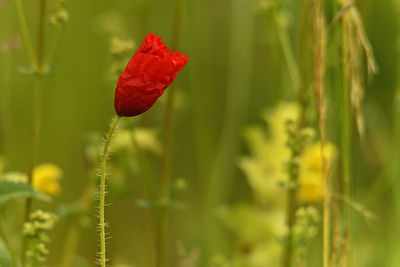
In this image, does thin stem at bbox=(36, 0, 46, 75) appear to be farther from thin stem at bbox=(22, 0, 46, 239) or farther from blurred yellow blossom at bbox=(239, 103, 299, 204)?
blurred yellow blossom at bbox=(239, 103, 299, 204)

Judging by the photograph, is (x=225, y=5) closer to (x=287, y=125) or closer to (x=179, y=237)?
(x=179, y=237)

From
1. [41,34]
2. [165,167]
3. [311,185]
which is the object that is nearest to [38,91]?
[41,34]

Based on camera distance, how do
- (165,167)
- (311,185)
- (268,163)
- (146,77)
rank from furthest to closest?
(268,163)
(311,185)
(165,167)
(146,77)

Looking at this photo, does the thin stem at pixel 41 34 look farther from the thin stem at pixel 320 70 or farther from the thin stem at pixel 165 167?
the thin stem at pixel 320 70

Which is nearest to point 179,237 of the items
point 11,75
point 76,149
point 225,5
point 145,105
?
point 76,149

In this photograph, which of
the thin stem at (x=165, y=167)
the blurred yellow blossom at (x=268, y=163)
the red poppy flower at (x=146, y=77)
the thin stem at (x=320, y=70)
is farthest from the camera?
the blurred yellow blossom at (x=268, y=163)

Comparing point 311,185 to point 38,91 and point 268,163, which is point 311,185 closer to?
point 268,163

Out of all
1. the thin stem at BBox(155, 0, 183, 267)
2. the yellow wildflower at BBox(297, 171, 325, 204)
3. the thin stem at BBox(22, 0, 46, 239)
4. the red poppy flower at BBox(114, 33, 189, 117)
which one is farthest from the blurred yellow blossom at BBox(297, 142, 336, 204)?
the red poppy flower at BBox(114, 33, 189, 117)

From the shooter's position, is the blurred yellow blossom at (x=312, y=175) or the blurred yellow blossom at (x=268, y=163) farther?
the blurred yellow blossom at (x=268, y=163)

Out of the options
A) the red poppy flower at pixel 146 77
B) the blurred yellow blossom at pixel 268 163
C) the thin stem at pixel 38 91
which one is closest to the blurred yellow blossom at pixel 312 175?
the blurred yellow blossom at pixel 268 163
